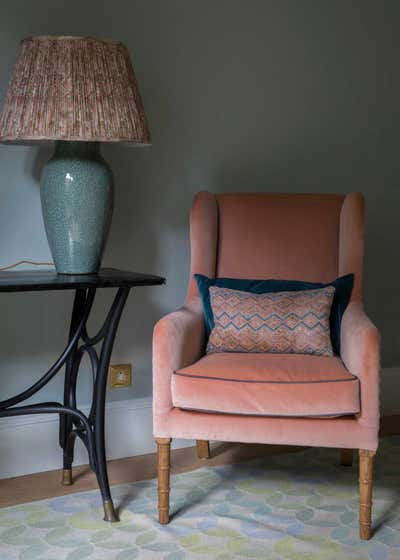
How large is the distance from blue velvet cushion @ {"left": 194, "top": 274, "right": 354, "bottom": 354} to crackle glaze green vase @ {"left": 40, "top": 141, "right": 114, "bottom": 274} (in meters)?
0.47

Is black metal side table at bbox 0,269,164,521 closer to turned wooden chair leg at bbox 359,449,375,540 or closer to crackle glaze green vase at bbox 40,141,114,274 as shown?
crackle glaze green vase at bbox 40,141,114,274

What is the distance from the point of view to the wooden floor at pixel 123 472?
8.30 ft

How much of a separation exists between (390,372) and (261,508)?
1.36 m

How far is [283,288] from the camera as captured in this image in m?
2.65

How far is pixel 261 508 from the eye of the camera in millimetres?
2395

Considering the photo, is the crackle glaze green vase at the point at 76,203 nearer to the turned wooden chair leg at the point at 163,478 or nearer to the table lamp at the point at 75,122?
the table lamp at the point at 75,122

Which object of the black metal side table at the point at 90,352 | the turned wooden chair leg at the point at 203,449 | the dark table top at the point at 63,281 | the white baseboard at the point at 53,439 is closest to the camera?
the dark table top at the point at 63,281

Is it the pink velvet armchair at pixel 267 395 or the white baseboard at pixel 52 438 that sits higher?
the pink velvet armchair at pixel 267 395

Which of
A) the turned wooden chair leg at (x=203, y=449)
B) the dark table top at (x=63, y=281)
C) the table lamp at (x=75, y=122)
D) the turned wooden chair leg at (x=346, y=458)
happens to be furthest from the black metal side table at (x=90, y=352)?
the turned wooden chair leg at (x=346, y=458)

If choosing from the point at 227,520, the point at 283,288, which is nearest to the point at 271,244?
the point at 283,288

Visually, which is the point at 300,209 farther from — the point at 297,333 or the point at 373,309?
the point at 373,309

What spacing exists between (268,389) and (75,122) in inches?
36.0

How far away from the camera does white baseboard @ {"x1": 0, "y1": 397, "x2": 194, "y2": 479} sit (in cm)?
268

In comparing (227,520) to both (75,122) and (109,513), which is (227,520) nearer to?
(109,513)
